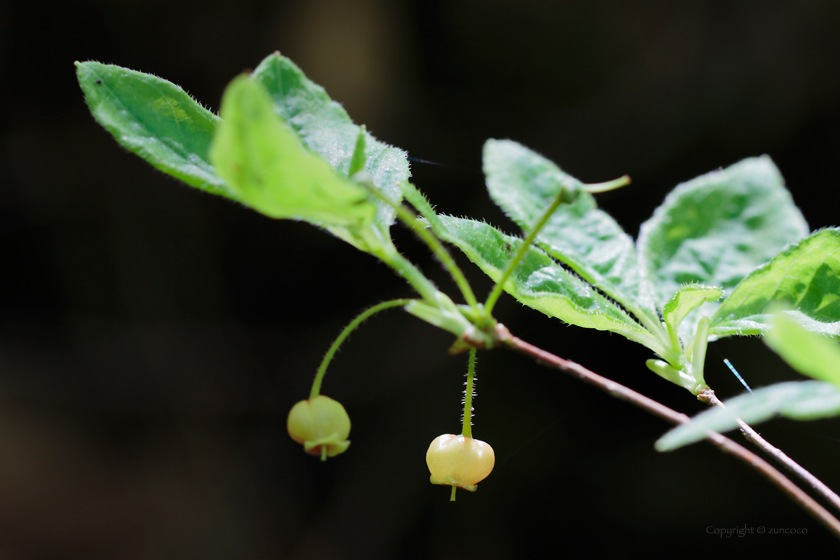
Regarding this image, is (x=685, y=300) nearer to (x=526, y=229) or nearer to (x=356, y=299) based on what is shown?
(x=526, y=229)

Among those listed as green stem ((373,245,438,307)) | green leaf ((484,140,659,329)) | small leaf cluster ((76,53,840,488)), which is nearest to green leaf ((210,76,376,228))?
small leaf cluster ((76,53,840,488))

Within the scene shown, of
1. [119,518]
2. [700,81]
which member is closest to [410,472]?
[119,518]

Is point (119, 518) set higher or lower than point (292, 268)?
lower

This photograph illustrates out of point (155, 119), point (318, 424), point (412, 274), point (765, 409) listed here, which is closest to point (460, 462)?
point (318, 424)

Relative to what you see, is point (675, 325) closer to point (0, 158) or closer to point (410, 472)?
point (410, 472)

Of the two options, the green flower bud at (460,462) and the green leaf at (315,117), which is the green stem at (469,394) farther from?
the green leaf at (315,117)

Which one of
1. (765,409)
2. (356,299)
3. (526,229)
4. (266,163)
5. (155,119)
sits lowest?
(765,409)

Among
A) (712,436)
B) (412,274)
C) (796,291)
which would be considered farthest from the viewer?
(796,291)
